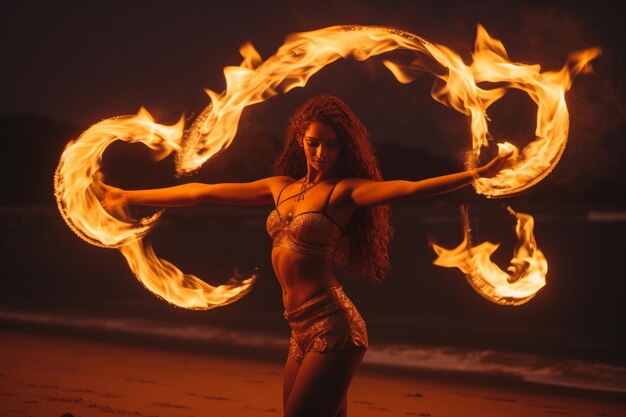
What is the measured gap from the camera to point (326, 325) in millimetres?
4676

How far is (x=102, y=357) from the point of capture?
11.3 metres

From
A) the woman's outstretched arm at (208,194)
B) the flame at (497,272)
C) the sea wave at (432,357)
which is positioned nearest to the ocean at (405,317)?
the sea wave at (432,357)

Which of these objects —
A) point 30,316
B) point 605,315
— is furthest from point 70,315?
point 605,315

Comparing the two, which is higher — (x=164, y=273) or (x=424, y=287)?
(x=424, y=287)

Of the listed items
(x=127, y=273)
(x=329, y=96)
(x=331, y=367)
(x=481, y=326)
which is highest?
(x=127, y=273)

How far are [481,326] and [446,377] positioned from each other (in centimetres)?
581

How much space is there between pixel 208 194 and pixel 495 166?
1587 millimetres

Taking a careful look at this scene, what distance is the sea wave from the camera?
11.3 meters

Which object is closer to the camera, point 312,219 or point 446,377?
point 312,219

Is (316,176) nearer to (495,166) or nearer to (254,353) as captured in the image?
(495,166)

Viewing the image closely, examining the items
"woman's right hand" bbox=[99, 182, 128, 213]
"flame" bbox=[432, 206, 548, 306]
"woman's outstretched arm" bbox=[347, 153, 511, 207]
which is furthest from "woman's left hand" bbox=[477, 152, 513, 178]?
"woman's right hand" bbox=[99, 182, 128, 213]

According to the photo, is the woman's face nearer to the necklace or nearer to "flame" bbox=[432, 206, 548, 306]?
the necklace

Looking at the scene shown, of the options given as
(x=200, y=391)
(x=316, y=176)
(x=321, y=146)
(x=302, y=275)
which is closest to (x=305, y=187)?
(x=316, y=176)

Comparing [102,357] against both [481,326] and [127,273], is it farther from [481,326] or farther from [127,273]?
[127,273]
